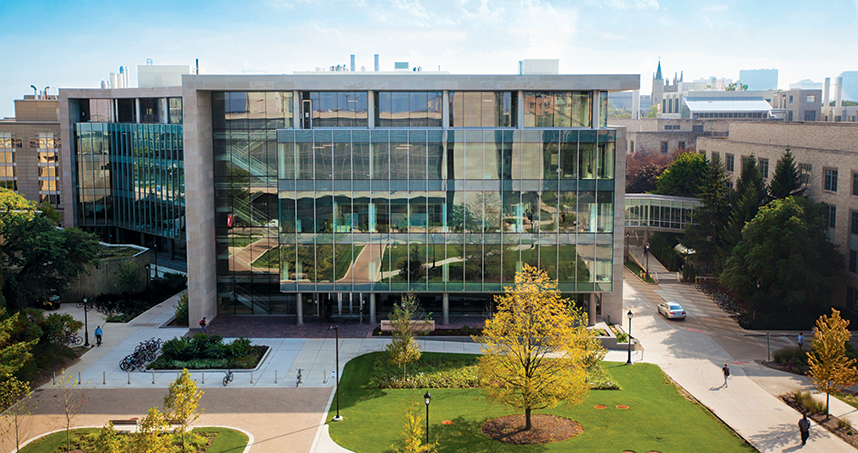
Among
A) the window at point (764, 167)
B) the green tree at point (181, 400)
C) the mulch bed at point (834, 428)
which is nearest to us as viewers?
the green tree at point (181, 400)

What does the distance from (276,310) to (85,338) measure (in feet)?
41.0

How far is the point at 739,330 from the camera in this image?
49969mm

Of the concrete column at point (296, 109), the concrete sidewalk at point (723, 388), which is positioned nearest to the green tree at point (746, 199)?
the concrete sidewalk at point (723, 388)

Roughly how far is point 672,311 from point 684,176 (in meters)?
33.2

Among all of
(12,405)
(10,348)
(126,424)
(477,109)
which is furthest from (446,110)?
(12,405)

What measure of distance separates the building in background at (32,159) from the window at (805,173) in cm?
7493

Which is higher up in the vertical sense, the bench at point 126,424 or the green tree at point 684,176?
the green tree at point 684,176

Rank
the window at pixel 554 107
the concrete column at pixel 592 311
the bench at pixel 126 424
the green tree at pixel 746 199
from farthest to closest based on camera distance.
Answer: the green tree at pixel 746 199
the concrete column at pixel 592 311
the window at pixel 554 107
the bench at pixel 126 424

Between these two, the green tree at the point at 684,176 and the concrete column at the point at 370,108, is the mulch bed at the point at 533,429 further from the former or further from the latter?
the green tree at the point at 684,176

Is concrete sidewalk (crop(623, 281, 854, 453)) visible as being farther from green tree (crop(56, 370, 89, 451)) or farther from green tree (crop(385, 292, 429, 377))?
green tree (crop(56, 370, 89, 451))

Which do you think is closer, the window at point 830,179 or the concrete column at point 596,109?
the concrete column at point 596,109

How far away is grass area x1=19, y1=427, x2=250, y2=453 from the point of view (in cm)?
3072

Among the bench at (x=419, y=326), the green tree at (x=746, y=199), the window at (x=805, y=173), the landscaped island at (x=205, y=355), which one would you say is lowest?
the landscaped island at (x=205, y=355)

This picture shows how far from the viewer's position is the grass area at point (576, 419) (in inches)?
1224
